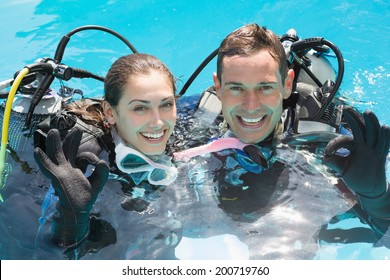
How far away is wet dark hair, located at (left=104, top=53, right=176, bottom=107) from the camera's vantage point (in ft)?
9.03

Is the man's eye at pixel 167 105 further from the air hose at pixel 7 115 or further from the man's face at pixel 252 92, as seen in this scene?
the air hose at pixel 7 115

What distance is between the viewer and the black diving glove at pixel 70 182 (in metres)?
2.28

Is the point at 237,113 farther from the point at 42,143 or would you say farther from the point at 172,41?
the point at 172,41

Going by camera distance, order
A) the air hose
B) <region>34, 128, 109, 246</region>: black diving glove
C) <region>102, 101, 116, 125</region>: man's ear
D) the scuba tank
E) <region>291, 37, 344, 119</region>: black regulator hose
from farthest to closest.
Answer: the scuba tank → <region>291, 37, 344, 119</region>: black regulator hose → <region>102, 101, 116, 125</region>: man's ear → the air hose → <region>34, 128, 109, 246</region>: black diving glove

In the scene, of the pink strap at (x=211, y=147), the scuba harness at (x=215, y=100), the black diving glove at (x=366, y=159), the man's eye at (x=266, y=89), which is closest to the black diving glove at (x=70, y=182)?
the scuba harness at (x=215, y=100)

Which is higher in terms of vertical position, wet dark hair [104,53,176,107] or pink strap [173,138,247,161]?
wet dark hair [104,53,176,107]

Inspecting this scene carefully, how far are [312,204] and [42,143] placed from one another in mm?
1625

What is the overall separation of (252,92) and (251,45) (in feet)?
0.94

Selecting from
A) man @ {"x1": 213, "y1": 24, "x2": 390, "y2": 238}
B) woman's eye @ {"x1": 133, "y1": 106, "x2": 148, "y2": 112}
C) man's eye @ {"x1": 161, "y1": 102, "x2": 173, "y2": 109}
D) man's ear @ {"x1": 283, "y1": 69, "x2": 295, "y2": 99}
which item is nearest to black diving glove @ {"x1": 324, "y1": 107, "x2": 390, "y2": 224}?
man @ {"x1": 213, "y1": 24, "x2": 390, "y2": 238}

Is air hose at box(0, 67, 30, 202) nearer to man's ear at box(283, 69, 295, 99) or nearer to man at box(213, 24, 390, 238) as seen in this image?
man at box(213, 24, 390, 238)

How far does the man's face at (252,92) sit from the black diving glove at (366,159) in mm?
513

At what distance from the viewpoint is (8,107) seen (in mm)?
2674

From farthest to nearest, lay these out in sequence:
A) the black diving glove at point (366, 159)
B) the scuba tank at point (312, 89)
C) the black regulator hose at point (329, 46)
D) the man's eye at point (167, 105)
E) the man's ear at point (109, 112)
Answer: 1. the scuba tank at point (312, 89)
2. the black regulator hose at point (329, 46)
3. the man's ear at point (109, 112)
4. the man's eye at point (167, 105)
5. the black diving glove at point (366, 159)
